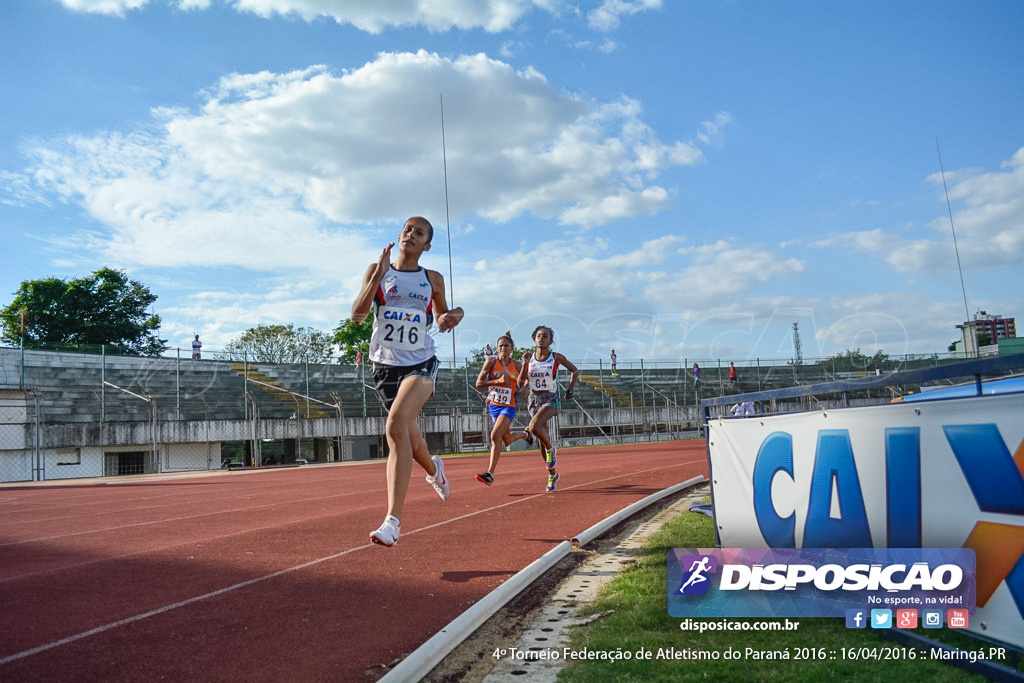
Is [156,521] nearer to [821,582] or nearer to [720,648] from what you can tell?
[720,648]

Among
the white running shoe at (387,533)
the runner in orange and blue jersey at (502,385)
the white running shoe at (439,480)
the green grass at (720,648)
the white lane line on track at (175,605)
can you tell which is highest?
the runner in orange and blue jersey at (502,385)

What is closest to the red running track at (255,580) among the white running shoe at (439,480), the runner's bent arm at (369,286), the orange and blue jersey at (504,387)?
the white running shoe at (439,480)

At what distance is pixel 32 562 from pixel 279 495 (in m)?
6.08

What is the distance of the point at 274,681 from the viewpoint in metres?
2.88

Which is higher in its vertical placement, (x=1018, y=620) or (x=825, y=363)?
(x=825, y=363)

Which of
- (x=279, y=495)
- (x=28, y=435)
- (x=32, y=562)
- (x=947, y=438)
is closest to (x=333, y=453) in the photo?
(x=28, y=435)

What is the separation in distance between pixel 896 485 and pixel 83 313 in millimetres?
55338

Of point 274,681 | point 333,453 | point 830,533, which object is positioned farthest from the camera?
point 333,453

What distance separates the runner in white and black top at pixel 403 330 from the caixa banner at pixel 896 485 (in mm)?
2141

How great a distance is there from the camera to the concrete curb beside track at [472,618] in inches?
113

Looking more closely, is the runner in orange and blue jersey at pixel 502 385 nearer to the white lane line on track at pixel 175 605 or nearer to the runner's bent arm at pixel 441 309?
the white lane line on track at pixel 175 605

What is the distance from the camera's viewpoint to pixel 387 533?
14.4ft

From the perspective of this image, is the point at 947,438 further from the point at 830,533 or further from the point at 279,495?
the point at 279,495

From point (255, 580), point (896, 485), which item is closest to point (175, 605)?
point (255, 580)
